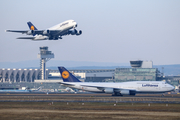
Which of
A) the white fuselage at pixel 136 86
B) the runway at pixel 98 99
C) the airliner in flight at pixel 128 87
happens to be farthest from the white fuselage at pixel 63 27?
the runway at pixel 98 99

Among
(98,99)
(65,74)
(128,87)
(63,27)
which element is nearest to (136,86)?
(128,87)

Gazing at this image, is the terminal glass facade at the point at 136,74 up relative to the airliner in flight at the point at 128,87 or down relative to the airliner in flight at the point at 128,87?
up

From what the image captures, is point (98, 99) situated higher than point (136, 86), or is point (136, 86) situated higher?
point (136, 86)

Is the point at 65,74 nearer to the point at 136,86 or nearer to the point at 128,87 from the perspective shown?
the point at 128,87

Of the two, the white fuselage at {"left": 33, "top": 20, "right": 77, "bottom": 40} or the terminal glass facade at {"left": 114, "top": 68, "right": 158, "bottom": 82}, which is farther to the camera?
the terminal glass facade at {"left": 114, "top": 68, "right": 158, "bottom": 82}

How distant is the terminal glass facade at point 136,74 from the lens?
15525cm

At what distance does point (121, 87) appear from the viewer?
89.2m

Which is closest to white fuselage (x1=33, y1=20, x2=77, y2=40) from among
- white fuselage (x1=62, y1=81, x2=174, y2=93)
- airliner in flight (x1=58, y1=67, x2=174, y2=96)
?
airliner in flight (x1=58, y1=67, x2=174, y2=96)

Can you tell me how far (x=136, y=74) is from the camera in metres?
158

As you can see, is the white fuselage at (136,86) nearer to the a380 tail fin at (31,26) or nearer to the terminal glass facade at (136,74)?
the a380 tail fin at (31,26)

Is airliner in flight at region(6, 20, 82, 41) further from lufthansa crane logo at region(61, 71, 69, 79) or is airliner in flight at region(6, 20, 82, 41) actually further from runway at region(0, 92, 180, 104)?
runway at region(0, 92, 180, 104)

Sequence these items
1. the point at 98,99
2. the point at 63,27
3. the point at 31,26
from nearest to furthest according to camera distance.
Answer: the point at 98,99 < the point at 63,27 < the point at 31,26

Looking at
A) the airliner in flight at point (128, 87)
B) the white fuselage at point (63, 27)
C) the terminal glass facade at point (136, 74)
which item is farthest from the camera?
the terminal glass facade at point (136, 74)

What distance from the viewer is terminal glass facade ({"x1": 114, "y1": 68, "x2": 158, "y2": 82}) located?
6112 inches
